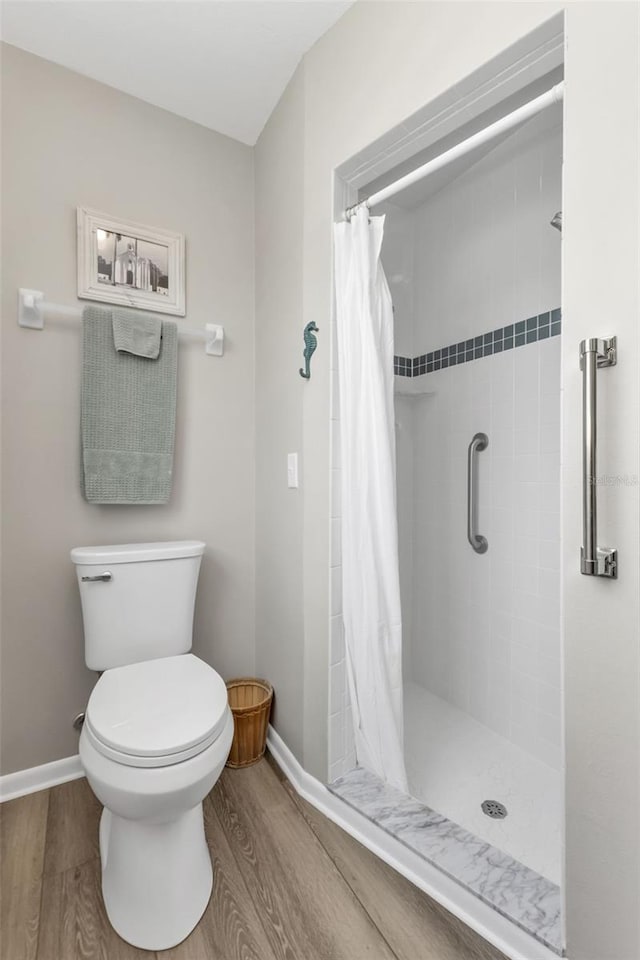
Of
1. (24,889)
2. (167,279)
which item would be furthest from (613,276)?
(24,889)

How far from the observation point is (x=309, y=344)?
1462 millimetres

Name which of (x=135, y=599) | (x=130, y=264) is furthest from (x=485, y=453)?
(x=130, y=264)

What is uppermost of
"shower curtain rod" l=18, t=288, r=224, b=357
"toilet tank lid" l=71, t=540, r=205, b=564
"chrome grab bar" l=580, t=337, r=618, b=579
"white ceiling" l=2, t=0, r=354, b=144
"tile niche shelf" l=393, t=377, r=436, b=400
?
"white ceiling" l=2, t=0, r=354, b=144

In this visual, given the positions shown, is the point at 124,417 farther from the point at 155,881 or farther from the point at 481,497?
the point at 481,497

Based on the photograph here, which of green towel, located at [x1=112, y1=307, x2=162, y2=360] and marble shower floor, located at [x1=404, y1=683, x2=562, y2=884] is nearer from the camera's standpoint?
marble shower floor, located at [x1=404, y1=683, x2=562, y2=884]

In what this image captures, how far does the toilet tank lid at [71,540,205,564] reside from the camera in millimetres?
1434

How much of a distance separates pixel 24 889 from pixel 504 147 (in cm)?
292

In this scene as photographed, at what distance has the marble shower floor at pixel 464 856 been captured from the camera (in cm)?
98

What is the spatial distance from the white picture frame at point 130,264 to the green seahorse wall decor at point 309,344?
2.02 feet

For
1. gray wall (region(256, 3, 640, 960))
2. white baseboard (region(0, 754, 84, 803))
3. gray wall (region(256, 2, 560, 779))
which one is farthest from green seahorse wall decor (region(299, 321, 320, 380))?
white baseboard (region(0, 754, 84, 803))

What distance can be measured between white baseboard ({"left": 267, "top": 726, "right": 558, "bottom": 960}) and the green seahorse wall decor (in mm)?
1348

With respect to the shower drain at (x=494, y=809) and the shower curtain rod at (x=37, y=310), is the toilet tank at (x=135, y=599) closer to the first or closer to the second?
the shower curtain rod at (x=37, y=310)

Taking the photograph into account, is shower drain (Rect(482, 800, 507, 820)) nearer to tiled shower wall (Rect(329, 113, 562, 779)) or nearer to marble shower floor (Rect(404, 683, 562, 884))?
marble shower floor (Rect(404, 683, 562, 884))

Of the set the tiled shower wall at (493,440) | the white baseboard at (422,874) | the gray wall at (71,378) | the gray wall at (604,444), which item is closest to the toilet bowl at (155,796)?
the white baseboard at (422,874)
